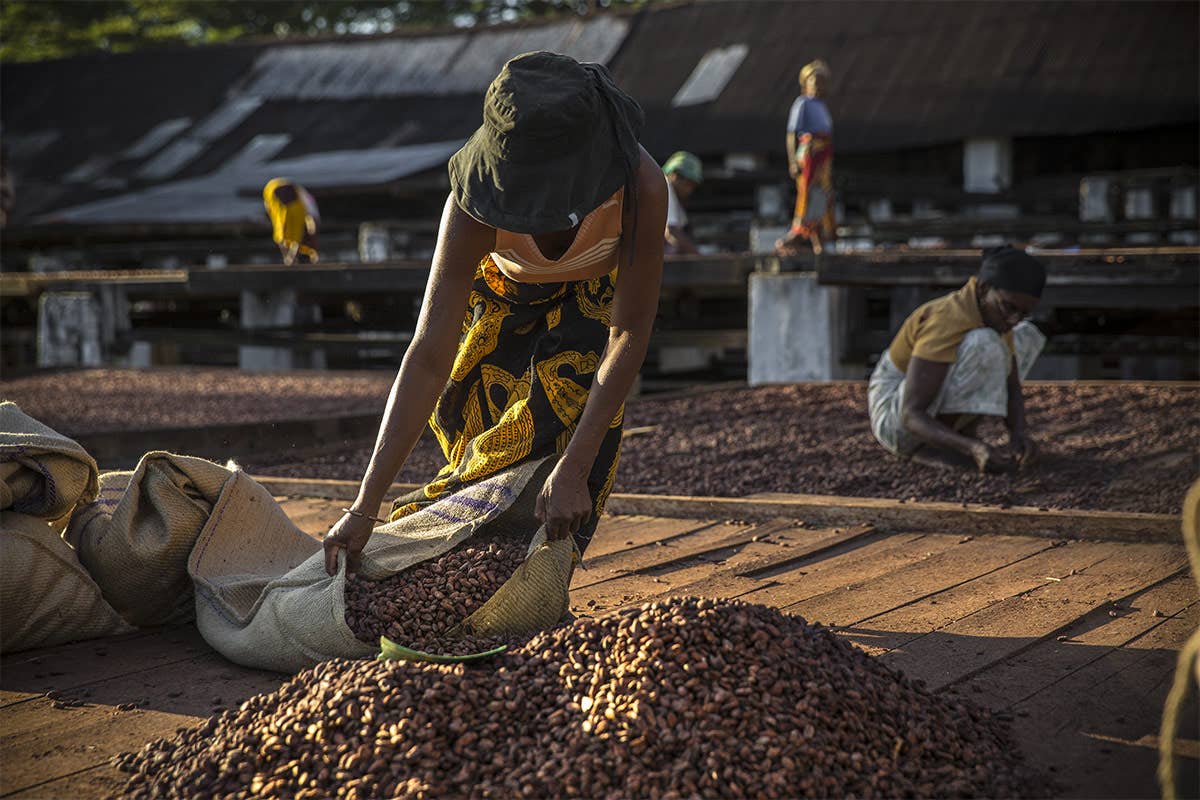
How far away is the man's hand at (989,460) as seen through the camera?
4.36 m

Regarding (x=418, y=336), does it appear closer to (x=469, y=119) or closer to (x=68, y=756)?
(x=68, y=756)

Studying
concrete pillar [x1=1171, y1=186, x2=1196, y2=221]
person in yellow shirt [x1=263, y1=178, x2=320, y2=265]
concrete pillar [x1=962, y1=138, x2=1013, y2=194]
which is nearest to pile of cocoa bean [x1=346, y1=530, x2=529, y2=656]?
person in yellow shirt [x1=263, y1=178, x2=320, y2=265]

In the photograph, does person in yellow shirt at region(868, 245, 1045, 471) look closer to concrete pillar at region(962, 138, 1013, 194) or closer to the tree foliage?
concrete pillar at region(962, 138, 1013, 194)

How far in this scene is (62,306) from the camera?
10383mm

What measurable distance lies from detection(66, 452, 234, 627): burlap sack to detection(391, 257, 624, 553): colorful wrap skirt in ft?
1.58

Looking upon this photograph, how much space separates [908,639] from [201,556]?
1.61 metres

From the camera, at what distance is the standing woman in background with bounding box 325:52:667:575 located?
241 centimetres

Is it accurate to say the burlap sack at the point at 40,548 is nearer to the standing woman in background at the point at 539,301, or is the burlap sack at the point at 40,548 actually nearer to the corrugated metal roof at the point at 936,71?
the standing woman in background at the point at 539,301

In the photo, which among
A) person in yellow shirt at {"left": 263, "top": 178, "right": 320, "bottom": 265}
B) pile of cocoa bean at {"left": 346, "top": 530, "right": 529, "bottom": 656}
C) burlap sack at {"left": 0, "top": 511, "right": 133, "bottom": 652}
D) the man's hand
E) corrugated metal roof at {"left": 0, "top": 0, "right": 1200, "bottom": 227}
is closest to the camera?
pile of cocoa bean at {"left": 346, "top": 530, "right": 529, "bottom": 656}

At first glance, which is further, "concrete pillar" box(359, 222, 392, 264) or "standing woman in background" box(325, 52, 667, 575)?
"concrete pillar" box(359, 222, 392, 264)

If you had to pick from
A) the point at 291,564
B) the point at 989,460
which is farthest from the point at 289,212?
the point at 291,564

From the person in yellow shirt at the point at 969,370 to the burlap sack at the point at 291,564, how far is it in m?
2.06

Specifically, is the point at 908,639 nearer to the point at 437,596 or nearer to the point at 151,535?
the point at 437,596

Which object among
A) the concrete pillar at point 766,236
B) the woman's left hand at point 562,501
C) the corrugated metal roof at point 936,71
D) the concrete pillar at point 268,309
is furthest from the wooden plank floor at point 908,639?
the corrugated metal roof at point 936,71
